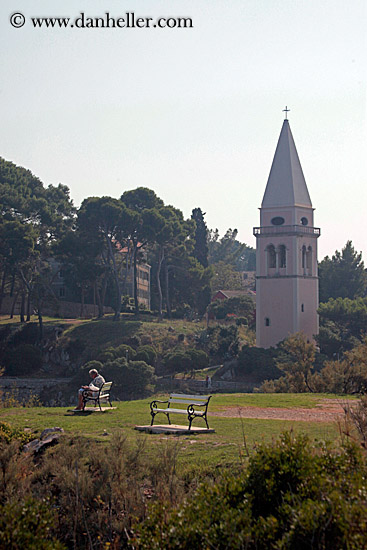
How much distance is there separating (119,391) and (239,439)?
24985mm

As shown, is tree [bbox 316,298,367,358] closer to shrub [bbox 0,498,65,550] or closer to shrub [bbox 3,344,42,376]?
shrub [bbox 3,344,42,376]

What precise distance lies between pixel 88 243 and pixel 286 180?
15.7 m

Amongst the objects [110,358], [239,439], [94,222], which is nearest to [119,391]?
[110,358]

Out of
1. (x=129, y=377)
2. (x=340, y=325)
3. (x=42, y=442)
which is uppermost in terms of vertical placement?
(x=340, y=325)

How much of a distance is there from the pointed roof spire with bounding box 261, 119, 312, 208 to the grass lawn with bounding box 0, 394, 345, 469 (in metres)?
32.8

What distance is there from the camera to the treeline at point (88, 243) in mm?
51312

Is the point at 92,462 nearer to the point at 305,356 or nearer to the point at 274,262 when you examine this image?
the point at 305,356

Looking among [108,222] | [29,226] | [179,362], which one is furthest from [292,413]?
[108,222]

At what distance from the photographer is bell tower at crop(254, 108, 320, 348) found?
4797 cm

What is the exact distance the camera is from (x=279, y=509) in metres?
5.76

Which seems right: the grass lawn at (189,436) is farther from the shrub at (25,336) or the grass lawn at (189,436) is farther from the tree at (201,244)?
the tree at (201,244)

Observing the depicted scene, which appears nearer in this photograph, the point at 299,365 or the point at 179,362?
the point at 299,365

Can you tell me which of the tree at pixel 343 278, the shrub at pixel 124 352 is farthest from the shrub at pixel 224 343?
the tree at pixel 343 278

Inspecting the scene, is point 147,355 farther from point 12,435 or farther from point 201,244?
point 12,435
